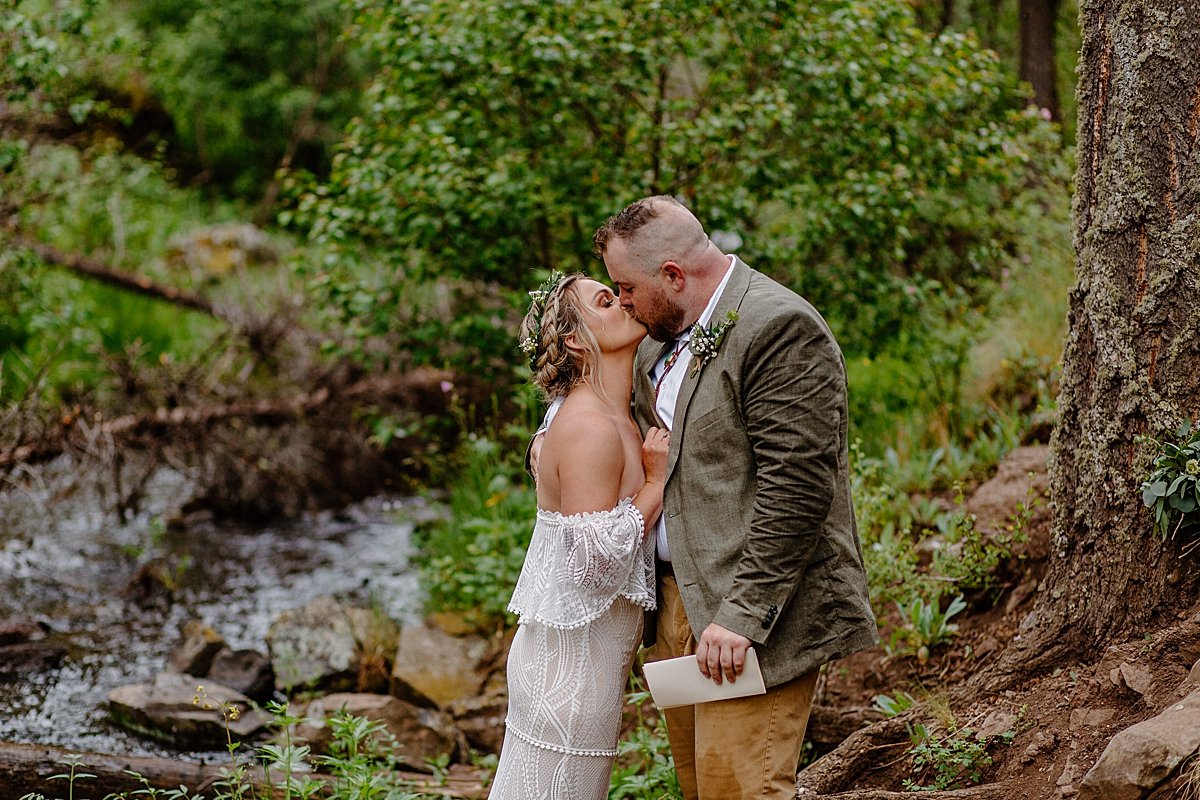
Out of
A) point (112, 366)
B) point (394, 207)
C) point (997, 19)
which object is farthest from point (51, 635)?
point (997, 19)

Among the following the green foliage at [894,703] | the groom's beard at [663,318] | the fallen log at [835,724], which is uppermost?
the groom's beard at [663,318]

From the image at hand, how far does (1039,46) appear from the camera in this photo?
10242mm

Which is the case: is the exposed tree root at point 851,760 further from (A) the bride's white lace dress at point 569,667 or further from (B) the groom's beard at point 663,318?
(B) the groom's beard at point 663,318

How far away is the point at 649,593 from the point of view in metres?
3.25

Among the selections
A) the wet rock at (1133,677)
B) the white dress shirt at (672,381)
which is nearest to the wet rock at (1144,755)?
the wet rock at (1133,677)

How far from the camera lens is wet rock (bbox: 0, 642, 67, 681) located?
5863 millimetres

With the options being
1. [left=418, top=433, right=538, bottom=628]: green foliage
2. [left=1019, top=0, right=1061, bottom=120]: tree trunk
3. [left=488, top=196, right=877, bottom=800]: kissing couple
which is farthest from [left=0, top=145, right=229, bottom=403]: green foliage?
[left=1019, top=0, right=1061, bottom=120]: tree trunk

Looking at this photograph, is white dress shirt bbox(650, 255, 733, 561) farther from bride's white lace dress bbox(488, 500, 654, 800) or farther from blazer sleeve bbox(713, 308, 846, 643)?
blazer sleeve bbox(713, 308, 846, 643)

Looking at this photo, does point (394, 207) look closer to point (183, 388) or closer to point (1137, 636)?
point (183, 388)

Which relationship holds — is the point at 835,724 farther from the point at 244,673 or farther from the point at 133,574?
the point at 133,574

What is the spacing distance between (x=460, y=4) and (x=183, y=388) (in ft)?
11.8

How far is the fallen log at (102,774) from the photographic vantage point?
412cm

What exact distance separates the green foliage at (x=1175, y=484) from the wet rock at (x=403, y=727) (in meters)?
→ 3.25

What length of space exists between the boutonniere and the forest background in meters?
1.92
